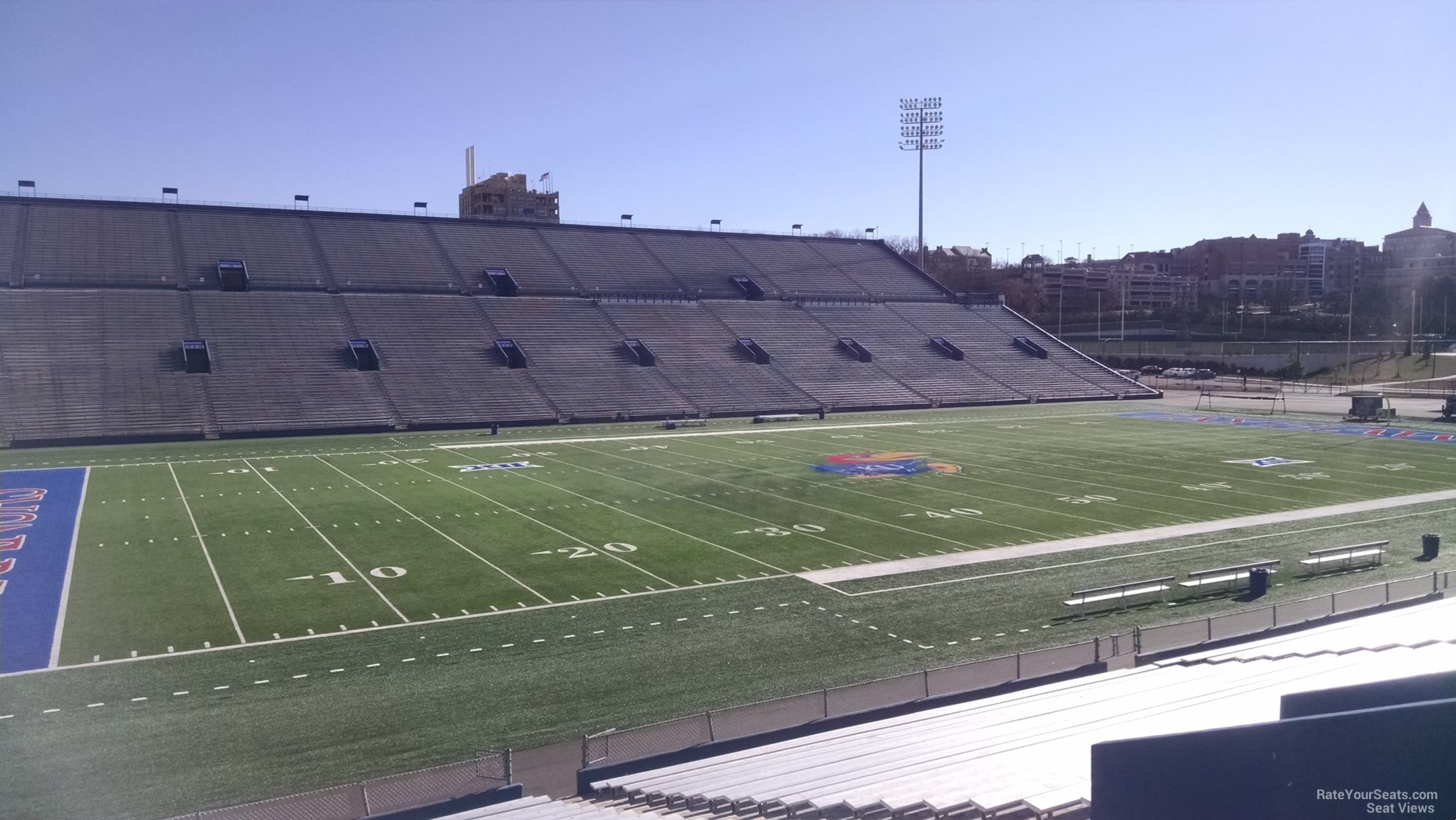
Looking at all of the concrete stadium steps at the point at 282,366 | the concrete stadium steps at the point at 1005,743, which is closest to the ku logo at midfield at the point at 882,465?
the concrete stadium steps at the point at 1005,743

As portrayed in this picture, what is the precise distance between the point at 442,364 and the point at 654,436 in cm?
1392

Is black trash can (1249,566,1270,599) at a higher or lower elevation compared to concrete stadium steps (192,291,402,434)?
lower

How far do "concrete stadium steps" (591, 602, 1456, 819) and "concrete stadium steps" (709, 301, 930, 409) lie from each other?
131 feet

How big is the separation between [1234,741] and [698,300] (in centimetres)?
5803

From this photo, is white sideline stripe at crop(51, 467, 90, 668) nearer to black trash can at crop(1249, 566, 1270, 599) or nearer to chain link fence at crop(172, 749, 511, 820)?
chain link fence at crop(172, 749, 511, 820)

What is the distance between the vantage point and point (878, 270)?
72.7m

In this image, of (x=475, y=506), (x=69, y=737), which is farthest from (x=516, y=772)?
(x=475, y=506)

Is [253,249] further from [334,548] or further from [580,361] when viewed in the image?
[334,548]

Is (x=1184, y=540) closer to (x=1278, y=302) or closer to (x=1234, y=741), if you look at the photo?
(x=1234, y=741)

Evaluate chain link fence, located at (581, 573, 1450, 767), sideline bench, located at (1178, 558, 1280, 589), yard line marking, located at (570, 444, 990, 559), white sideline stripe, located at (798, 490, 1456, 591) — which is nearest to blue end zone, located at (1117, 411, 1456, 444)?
white sideline stripe, located at (798, 490, 1456, 591)

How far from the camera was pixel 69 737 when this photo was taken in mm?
11258

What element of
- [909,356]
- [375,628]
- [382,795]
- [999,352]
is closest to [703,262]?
[909,356]

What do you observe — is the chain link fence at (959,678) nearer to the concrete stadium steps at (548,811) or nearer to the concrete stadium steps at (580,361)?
the concrete stadium steps at (548,811)

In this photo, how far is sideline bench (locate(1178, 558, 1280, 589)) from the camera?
17.1 metres
